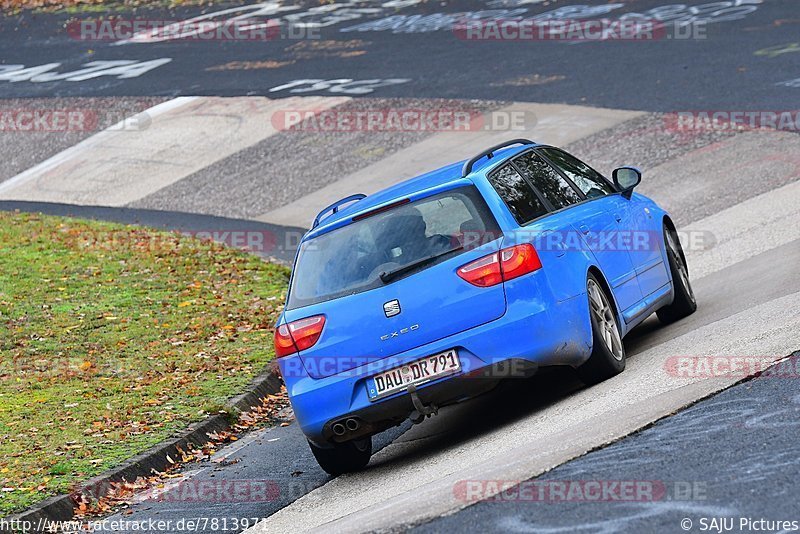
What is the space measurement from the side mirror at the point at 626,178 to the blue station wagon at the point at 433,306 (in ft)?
4.35

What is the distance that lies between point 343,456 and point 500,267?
5.21 ft

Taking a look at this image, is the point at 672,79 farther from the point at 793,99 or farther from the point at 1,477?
the point at 1,477

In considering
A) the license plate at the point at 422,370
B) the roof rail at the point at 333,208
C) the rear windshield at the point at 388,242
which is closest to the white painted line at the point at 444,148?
the roof rail at the point at 333,208

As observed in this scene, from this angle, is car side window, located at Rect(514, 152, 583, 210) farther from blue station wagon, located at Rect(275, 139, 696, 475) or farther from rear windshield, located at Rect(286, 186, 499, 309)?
rear windshield, located at Rect(286, 186, 499, 309)

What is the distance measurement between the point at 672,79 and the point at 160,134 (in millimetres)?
8587

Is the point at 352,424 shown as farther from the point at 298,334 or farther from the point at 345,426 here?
the point at 298,334

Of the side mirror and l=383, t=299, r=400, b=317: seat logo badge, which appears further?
the side mirror

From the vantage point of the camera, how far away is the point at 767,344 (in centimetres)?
860

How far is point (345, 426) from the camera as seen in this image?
8.24 metres

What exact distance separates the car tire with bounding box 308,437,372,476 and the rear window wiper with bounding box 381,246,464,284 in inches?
41.2

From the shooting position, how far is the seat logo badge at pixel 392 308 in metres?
8.17

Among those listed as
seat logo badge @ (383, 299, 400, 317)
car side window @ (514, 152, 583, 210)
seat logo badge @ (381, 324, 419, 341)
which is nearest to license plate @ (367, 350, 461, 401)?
seat logo badge @ (381, 324, 419, 341)

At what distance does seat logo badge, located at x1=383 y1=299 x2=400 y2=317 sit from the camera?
817 centimetres

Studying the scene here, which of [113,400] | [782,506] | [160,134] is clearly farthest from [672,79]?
[782,506]
